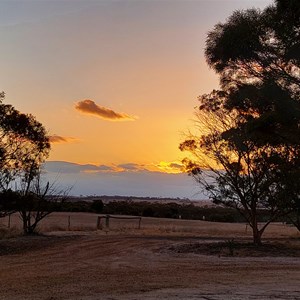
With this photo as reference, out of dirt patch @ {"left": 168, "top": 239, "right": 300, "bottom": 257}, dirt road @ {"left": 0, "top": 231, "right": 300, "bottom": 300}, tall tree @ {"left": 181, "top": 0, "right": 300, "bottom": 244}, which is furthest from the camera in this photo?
dirt patch @ {"left": 168, "top": 239, "right": 300, "bottom": 257}

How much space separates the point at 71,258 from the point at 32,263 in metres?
1.78

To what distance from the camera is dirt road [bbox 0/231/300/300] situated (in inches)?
483

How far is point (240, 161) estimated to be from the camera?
2512 centimetres

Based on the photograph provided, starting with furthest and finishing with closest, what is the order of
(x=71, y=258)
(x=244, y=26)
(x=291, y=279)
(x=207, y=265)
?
(x=71, y=258), (x=207, y=265), (x=291, y=279), (x=244, y=26)

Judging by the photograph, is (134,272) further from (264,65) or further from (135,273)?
(264,65)

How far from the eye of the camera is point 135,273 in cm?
1606

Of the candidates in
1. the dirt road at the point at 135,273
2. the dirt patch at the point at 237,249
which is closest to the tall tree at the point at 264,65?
the dirt patch at the point at 237,249

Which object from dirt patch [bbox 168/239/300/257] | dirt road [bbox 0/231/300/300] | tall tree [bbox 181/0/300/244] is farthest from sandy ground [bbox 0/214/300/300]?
tall tree [bbox 181/0/300/244]

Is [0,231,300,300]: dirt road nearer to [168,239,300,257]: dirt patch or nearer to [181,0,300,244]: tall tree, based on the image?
[168,239,300,257]: dirt patch

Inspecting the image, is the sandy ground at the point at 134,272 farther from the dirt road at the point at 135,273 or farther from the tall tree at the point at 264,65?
the tall tree at the point at 264,65

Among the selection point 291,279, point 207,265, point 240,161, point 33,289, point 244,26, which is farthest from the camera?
point 240,161

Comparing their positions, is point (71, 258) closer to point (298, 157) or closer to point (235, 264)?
point (235, 264)

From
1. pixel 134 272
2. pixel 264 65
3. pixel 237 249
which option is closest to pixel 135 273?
pixel 134 272

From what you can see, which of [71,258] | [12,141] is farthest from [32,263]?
[12,141]
